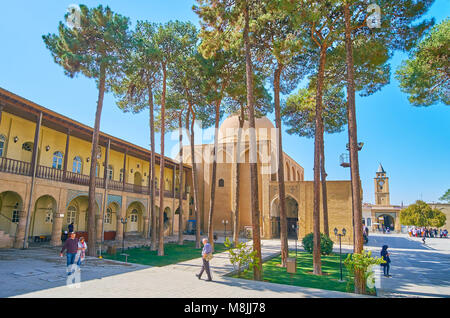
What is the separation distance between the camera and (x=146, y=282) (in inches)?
309

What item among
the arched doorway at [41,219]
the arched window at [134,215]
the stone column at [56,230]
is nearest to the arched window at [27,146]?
the arched doorway at [41,219]

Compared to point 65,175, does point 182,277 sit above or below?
below

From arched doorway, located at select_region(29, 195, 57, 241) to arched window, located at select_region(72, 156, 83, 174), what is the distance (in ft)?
7.90

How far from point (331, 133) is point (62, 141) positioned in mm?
17932

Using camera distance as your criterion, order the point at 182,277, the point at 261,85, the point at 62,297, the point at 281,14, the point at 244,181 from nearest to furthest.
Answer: the point at 62,297
the point at 182,277
the point at 281,14
the point at 261,85
the point at 244,181

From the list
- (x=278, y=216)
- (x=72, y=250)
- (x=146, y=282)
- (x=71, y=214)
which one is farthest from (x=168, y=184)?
(x=146, y=282)

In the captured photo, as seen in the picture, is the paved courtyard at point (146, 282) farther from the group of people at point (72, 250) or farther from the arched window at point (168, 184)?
the arched window at point (168, 184)

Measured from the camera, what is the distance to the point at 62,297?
5.95 metres

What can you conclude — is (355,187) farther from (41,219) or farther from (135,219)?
(135,219)

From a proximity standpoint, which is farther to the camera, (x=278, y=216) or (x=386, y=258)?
(x=278, y=216)

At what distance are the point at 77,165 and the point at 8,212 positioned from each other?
4.70m

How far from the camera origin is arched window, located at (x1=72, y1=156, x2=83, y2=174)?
1808 centimetres

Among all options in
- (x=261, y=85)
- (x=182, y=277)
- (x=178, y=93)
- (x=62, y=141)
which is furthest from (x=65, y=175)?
(x=261, y=85)
